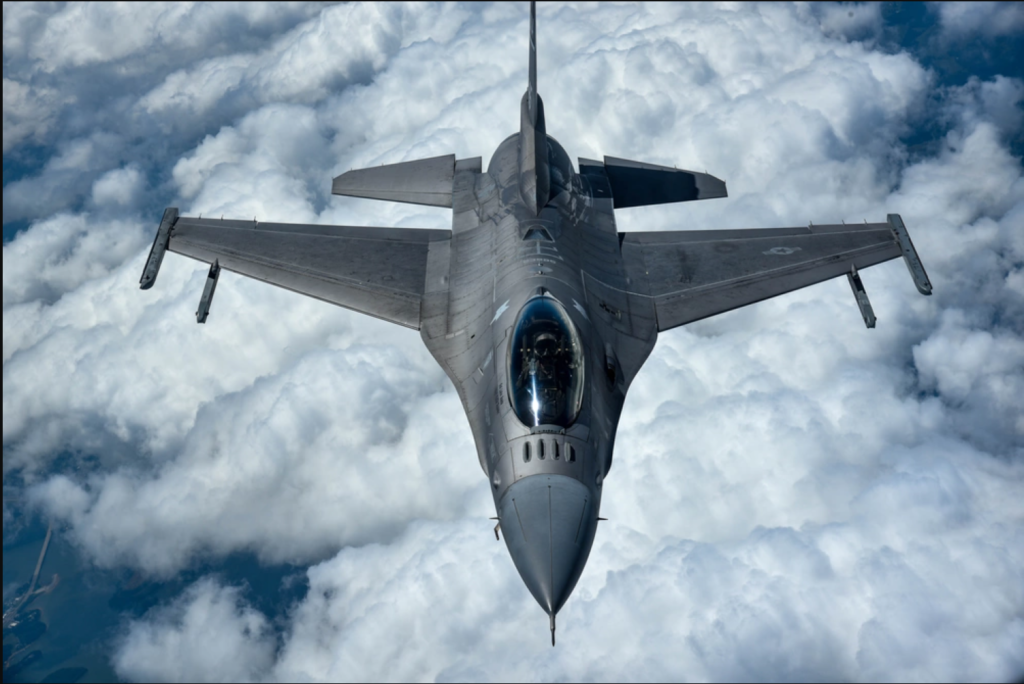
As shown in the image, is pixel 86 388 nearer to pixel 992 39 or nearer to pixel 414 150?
pixel 414 150

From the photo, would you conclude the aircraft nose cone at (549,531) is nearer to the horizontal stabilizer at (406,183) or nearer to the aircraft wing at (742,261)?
the aircraft wing at (742,261)

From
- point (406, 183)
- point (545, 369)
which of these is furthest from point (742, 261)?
point (406, 183)

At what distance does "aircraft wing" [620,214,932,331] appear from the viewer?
2289 cm

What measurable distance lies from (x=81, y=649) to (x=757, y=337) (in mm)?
131812

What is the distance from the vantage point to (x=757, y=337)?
234 feet

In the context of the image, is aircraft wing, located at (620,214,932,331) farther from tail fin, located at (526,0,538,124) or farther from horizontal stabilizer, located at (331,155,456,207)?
horizontal stabilizer, located at (331,155,456,207)

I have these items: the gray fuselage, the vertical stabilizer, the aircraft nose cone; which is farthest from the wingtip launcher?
the aircraft nose cone

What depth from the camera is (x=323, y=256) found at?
25000 millimetres

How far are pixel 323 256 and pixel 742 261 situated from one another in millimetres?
16868

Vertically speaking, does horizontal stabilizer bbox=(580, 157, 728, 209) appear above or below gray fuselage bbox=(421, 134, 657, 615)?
above

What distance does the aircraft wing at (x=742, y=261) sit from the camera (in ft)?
75.1

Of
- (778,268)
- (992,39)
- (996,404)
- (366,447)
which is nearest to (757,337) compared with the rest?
(996,404)

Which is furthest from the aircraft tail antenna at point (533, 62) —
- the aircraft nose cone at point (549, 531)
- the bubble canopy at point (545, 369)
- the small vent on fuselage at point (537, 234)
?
the aircraft nose cone at point (549, 531)

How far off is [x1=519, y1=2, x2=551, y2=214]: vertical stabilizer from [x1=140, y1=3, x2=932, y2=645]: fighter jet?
0.12 metres
